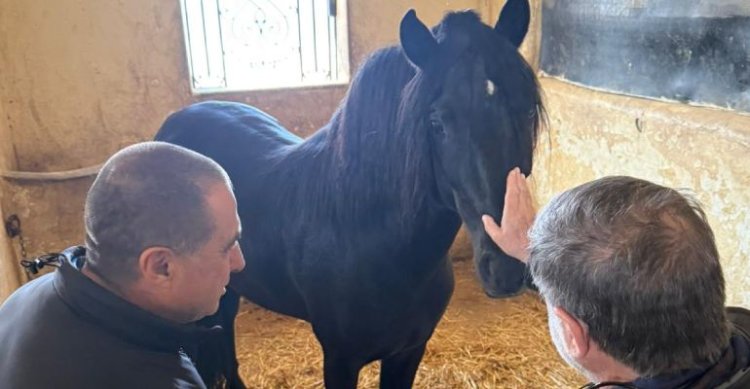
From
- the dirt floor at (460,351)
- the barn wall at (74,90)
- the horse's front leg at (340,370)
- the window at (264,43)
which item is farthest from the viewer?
the window at (264,43)

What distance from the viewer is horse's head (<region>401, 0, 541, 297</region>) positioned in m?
1.25

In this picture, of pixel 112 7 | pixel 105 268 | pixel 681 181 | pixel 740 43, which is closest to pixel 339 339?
pixel 105 268

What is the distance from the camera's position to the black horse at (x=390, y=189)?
4.16 feet

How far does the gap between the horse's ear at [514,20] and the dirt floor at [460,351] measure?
154 cm

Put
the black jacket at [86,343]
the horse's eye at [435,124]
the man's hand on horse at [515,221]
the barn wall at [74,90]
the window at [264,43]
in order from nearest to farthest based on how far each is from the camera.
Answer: the black jacket at [86,343], the man's hand on horse at [515,221], the horse's eye at [435,124], the barn wall at [74,90], the window at [264,43]

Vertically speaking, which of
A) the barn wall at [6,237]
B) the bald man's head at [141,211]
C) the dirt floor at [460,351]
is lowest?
the dirt floor at [460,351]

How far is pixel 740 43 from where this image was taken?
1758 mm

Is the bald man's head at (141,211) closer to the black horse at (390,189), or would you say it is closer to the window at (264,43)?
the black horse at (390,189)

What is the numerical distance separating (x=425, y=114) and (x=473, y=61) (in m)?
0.16

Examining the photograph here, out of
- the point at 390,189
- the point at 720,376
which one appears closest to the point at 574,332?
the point at 720,376

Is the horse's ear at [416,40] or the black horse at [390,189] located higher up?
the horse's ear at [416,40]

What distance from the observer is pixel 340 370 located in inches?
67.1

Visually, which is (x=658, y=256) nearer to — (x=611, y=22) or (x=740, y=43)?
(x=740, y=43)

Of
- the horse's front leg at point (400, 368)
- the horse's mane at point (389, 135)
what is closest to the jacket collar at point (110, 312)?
the horse's mane at point (389, 135)
